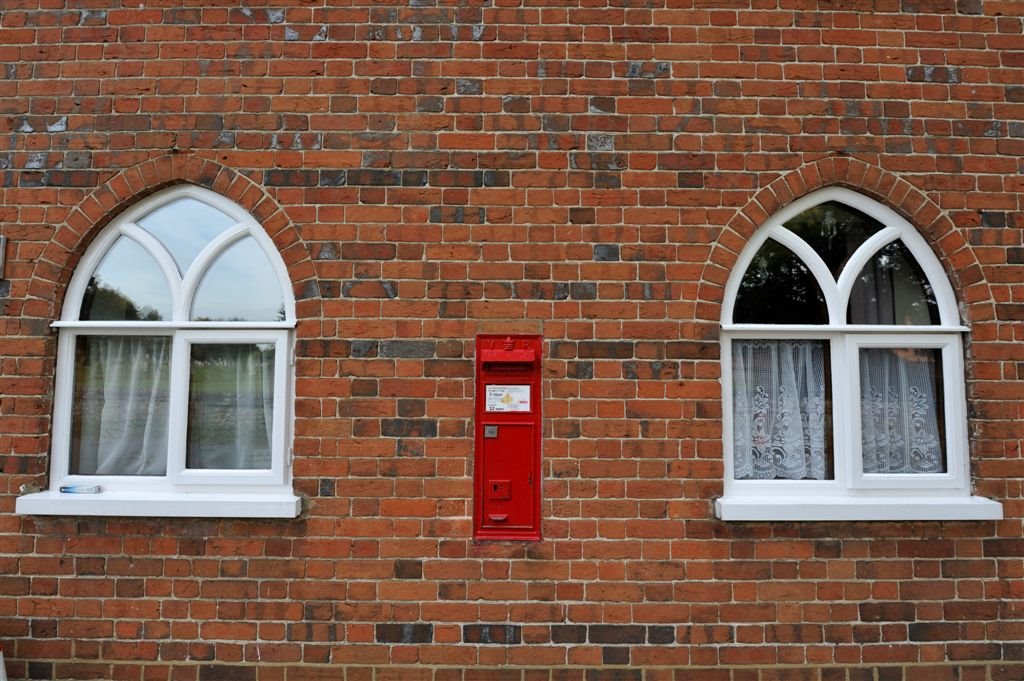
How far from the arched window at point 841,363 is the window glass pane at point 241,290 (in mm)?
2806

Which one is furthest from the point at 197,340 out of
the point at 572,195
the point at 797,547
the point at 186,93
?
the point at 797,547

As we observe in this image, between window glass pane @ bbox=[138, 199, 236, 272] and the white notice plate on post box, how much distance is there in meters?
1.98

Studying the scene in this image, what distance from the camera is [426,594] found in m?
3.60

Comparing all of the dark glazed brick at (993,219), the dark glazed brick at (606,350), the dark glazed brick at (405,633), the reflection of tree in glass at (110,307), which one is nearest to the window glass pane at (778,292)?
the dark glazed brick at (606,350)

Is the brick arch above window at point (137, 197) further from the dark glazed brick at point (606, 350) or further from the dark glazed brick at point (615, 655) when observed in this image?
the dark glazed brick at point (615, 655)

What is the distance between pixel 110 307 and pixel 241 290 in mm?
848

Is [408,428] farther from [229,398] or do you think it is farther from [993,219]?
[993,219]

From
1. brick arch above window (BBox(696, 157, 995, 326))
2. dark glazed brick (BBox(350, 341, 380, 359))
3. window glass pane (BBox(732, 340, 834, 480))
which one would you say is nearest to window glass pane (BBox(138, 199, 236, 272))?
dark glazed brick (BBox(350, 341, 380, 359))

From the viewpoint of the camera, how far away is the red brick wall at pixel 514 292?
3.58 meters

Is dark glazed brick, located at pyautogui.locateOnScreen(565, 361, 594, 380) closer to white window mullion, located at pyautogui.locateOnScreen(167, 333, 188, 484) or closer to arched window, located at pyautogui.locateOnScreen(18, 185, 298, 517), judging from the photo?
arched window, located at pyautogui.locateOnScreen(18, 185, 298, 517)

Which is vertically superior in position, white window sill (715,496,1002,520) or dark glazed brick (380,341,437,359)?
dark glazed brick (380,341,437,359)

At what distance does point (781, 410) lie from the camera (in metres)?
3.84

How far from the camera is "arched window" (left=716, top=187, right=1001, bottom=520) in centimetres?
377

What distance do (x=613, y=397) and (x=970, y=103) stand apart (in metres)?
2.94
